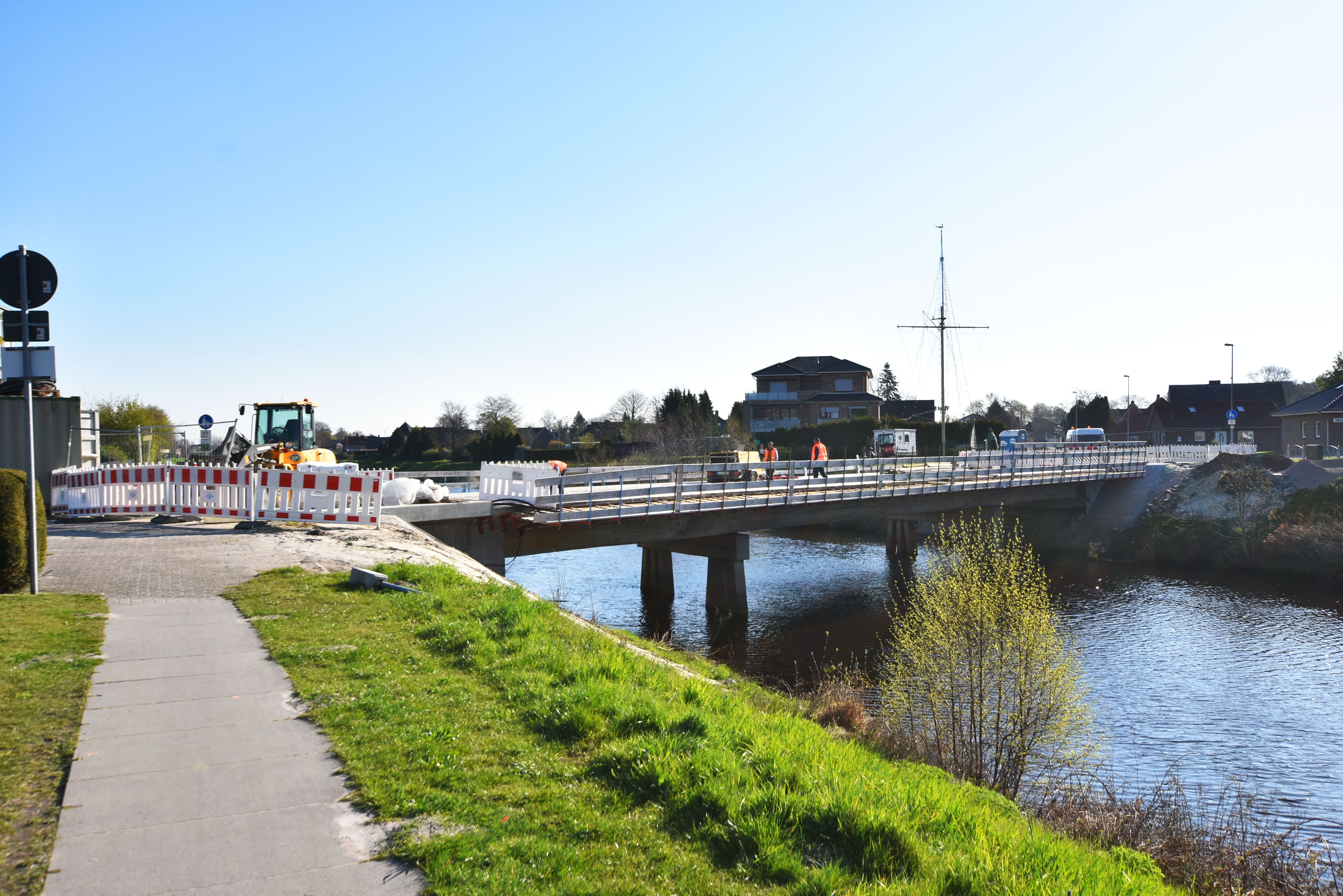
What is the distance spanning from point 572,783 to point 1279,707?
16.2 meters

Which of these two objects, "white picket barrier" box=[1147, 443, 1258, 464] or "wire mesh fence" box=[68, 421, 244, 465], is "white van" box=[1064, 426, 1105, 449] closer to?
"white picket barrier" box=[1147, 443, 1258, 464]

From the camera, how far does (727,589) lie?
26688mm

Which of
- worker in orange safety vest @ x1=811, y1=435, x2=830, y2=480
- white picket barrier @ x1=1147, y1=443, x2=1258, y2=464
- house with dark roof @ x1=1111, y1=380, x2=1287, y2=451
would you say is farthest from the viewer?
house with dark roof @ x1=1111, y1=380, x2=1287, y2=451

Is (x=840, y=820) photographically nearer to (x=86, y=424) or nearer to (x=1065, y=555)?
(x=86, y=424)

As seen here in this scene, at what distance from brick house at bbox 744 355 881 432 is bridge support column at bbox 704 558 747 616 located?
185ft

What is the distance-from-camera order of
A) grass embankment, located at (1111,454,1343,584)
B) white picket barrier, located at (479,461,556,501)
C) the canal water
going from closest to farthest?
the canal water, white picket barrier, located at (479,461,556,501), grass embankment, located at (1111,454,1343,584)

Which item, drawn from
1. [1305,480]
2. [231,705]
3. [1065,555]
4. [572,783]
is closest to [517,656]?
[231,705]

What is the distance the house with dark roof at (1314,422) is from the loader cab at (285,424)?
53.8 meters

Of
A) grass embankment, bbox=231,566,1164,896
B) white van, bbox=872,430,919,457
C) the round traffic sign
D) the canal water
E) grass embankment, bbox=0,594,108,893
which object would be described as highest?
the round traffic sign

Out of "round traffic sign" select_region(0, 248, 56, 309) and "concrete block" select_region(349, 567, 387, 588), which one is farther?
"concrete block" select_region(349, 567, 387, 588)

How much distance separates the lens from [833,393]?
84562mm

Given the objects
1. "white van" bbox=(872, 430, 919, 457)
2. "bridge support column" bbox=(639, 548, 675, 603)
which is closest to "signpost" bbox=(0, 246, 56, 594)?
"bridge support column" bbox=(639, 548, 675, 603)

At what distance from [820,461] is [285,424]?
1631cm

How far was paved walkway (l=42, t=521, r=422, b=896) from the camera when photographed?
158 inches
